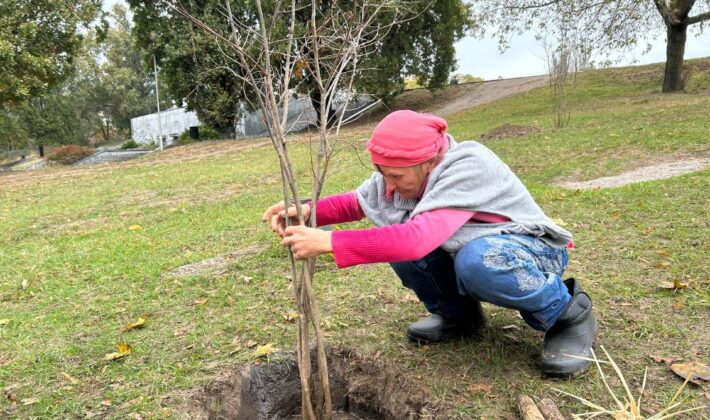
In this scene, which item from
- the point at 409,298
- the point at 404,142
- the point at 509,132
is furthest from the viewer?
the point at 509,132

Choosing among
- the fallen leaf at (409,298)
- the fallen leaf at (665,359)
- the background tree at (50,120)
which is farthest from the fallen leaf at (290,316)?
the background tree at (50,120)

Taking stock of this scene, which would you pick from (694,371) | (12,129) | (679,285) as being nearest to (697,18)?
(679,285)

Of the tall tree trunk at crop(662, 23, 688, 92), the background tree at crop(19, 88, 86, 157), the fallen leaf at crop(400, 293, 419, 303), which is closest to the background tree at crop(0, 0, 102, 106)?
the fallen leaf at crop(400, 293, 419, 303)

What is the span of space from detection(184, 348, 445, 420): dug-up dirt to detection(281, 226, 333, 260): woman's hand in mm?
794

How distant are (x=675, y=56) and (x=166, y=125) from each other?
30.4m

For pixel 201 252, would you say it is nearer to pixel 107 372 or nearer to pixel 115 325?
pixel 115 325

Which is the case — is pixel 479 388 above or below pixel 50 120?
below

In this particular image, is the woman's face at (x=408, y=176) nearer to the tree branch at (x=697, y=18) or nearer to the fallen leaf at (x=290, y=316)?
the fallen leaf at (x=290, y=316)

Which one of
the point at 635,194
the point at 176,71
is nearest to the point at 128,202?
the point at 635,194

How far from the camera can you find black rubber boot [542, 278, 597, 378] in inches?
80.5

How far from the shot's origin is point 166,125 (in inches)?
1441

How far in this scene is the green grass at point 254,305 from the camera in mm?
2180

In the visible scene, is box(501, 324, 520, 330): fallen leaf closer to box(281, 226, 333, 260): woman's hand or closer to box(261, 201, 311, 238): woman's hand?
box(261, 201, 311, 238): woman's hand

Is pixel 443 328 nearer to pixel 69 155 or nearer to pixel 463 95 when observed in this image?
pixel 463 95
